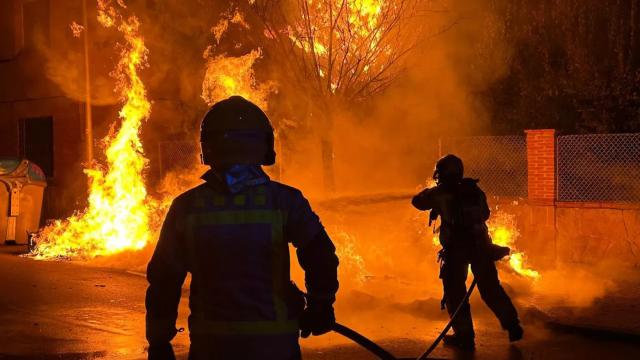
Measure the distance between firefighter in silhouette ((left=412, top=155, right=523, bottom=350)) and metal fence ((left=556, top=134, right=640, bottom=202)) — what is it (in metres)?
5.24

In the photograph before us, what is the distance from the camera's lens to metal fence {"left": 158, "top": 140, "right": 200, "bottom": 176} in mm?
16562

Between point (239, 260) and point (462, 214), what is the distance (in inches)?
156

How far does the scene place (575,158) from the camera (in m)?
11.5

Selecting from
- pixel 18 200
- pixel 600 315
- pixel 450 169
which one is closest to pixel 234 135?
pixel 450 169

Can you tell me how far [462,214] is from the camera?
652 cm

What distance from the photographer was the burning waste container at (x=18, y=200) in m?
14.6

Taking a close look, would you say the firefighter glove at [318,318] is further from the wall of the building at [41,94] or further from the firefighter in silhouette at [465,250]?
the wall of the building at [41,94]

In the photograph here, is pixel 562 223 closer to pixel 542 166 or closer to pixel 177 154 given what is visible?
pixel 542 166

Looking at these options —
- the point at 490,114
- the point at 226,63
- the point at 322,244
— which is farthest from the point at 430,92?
the point at 322,244

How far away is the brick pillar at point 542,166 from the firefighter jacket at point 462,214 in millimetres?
5229

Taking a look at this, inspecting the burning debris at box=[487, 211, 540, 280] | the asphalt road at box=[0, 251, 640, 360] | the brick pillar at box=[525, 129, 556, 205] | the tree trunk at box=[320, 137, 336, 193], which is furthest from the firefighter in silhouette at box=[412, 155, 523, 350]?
the tree trunk at box=[320, 137, 336, 193]

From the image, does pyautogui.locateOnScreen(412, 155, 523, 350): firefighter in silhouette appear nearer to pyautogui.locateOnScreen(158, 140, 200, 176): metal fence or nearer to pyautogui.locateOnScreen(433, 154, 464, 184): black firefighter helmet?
pyautogui.locateOnScreen(433, 154, 464, 184): black firefighter helmet

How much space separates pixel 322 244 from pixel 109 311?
6.01 metres

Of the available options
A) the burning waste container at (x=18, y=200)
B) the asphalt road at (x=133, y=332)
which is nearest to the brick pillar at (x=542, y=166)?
the asphalt road at (x=133, y=332)
